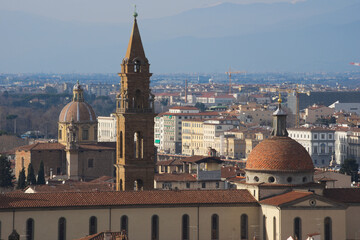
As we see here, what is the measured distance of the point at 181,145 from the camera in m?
150

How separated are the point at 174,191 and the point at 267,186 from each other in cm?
304

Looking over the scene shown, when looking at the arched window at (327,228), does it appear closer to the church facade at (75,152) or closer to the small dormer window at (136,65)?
the small dormer window at (136,65)

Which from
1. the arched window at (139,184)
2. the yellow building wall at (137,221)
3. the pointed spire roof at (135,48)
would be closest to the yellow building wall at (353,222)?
the yellow building wall at (137,221)

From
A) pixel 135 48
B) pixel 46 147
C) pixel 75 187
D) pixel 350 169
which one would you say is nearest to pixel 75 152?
pixel 46 147

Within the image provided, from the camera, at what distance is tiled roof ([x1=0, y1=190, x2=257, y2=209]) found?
45.0 meters

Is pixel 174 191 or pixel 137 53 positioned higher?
pixel 137 53

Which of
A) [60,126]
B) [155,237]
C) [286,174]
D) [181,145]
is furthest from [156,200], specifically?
[181,145]

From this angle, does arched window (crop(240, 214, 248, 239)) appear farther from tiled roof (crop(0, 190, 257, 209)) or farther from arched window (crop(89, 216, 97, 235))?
arched window (crop(89, 216, 97, 235))

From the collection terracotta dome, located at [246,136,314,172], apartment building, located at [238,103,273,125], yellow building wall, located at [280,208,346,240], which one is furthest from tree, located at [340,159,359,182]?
apartment building, located at [238,103,273,125]

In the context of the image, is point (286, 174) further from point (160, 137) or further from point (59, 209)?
point (160, 137)

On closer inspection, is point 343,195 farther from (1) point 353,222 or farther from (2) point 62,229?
(2) point 62,229

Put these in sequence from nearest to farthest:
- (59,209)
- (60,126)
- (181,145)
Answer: (59,209) → (60,126) → (181,145)

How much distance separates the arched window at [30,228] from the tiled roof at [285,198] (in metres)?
7.52

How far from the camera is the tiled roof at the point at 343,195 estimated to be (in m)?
47.4
